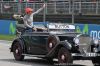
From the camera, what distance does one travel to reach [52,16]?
35.1 m

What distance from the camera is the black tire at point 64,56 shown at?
11.2 metres

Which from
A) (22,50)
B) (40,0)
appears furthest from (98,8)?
(22,50)

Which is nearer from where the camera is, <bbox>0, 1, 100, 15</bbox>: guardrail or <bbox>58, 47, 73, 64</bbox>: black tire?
<bbox>58, 47, 73, 64</bbox>: black tire

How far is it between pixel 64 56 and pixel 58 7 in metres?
23.1

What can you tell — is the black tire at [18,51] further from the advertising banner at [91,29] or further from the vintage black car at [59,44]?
the advertising banner at [91,29]

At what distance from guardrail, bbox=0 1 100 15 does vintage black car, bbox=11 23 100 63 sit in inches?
717

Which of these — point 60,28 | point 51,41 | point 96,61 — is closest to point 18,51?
point 60,28

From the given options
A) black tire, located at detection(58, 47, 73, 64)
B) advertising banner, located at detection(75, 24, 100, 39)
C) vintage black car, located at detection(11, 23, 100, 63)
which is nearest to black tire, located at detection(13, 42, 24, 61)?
vintage black car, located at detection(11, 23, 100, 63)

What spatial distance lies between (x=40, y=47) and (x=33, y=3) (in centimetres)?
2330

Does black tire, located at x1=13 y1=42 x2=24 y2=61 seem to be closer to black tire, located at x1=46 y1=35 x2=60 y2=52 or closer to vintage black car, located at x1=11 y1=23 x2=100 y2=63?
vintage black car, located at x1=11 y1=23 x2=100 y2=63

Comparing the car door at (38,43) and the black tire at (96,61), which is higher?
the car door at (38,43)

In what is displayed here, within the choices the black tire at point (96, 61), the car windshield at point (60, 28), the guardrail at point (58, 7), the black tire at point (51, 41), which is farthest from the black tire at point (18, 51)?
the guardrail at point (58, 7)

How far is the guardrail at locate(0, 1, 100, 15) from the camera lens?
104 ft

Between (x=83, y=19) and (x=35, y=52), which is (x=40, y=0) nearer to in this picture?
(x=83, y=19)
